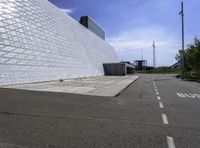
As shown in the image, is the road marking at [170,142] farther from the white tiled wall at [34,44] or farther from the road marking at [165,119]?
the white tiled wall at [34,44]

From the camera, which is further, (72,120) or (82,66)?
(82,66)

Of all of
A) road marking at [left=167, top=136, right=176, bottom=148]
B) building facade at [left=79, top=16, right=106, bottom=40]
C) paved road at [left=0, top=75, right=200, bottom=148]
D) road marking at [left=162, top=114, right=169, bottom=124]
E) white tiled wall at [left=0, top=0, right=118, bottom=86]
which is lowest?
road marking at [left=162, top=114, right=169, bottom=124]

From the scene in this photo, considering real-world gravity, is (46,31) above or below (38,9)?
below

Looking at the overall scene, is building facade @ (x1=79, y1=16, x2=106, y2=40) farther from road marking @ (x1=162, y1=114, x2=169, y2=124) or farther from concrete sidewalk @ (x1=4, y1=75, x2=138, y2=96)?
road marking @ (x1=162, y1=114, x2=169, y2=124)

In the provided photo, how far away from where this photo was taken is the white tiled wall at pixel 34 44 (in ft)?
72.3

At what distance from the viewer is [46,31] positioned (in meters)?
32.7

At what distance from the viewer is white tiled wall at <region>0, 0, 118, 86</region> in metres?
22.0

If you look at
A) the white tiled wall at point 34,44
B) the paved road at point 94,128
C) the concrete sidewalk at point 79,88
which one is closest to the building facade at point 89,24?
the white tiled wall at point 34,44

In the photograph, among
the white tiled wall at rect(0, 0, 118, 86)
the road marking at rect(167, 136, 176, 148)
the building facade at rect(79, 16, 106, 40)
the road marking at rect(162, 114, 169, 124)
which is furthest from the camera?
the building facade at rect(79, 16, 106, 40)

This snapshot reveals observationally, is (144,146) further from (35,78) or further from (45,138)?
(35,78)

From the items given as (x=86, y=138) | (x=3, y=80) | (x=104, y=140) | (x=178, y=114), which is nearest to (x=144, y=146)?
(x=104, y=140)

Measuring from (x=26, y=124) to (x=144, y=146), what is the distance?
309cm

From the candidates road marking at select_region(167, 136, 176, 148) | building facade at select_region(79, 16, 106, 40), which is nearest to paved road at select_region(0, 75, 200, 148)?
road marking at select_region(167, 136, 176, 148)

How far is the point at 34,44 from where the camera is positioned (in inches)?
1093
